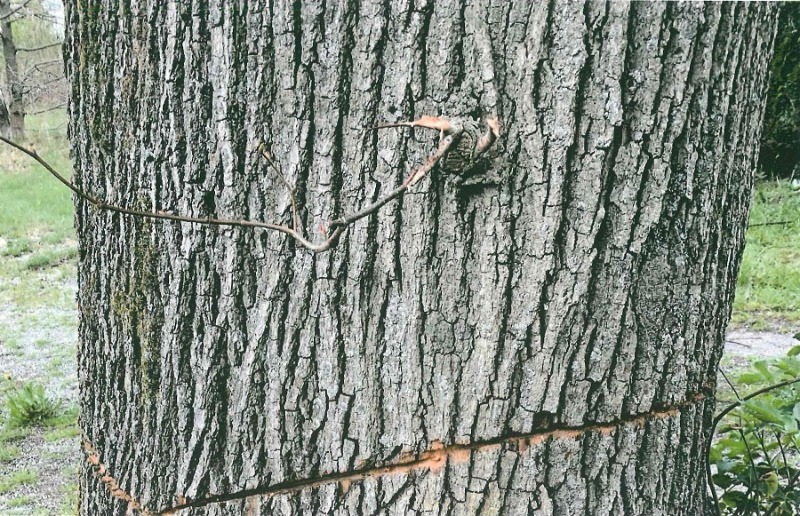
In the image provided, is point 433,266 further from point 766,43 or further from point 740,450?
point 740,450

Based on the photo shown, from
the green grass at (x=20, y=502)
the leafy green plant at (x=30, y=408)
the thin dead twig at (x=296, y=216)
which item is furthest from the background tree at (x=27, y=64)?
the thin dead twig at (x=296, y=216)

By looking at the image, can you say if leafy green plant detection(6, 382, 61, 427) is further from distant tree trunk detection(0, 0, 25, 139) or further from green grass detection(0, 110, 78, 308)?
distant tree trunk detection(0, 0, 25, 139)

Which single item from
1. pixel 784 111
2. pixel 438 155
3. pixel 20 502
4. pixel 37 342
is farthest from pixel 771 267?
pixel 37 342

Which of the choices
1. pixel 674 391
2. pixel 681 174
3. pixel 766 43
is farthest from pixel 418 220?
pixel 766 43

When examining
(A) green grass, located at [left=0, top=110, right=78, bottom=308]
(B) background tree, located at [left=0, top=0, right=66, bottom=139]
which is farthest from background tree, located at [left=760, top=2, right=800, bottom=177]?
(B) background tree, located at [left=0, top=0, right=66, bottom=139]

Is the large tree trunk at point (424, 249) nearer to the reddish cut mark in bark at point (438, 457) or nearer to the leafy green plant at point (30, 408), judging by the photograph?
the reddish cut mark in bark at point (438, 457)

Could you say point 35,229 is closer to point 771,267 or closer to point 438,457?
point 771,267
